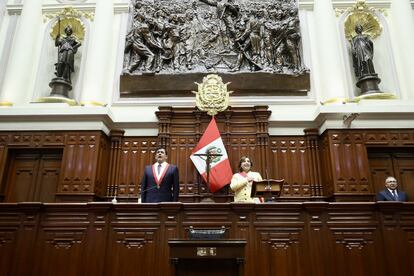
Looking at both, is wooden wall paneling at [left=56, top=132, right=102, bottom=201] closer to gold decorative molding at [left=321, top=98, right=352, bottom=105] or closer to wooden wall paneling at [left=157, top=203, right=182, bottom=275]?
wooden wall paneling at [left=157, top=203, right=182, bottom=275]

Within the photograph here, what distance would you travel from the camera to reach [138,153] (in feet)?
25.6

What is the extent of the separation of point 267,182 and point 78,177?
3.94 m

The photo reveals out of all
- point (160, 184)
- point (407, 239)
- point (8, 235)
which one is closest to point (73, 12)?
→ point (160, 184)

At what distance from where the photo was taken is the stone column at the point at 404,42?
798cm

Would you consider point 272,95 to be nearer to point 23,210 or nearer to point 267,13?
point 267,13

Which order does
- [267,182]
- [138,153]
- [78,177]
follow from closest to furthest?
[267,182] < [78,177] < [138,153]

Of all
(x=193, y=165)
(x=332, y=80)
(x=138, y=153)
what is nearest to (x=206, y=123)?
(x=193, y=165)

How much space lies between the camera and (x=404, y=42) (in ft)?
27.0

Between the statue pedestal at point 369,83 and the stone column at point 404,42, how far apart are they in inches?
24.1

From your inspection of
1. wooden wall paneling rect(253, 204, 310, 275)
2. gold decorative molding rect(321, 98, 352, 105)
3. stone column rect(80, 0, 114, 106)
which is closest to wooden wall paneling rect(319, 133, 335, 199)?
gold decorative molding rect(321, 98, 352, 105)

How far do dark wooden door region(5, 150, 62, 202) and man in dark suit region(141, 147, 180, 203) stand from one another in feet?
8.64

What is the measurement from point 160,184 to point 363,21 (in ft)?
21.2

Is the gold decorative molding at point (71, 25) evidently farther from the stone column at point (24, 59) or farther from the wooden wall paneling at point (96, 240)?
the wooden wall paneling at point (96, 240)

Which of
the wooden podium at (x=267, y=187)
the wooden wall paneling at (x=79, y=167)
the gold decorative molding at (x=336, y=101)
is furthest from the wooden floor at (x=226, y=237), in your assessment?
the gold decorative molding at (x=336, y=101)
